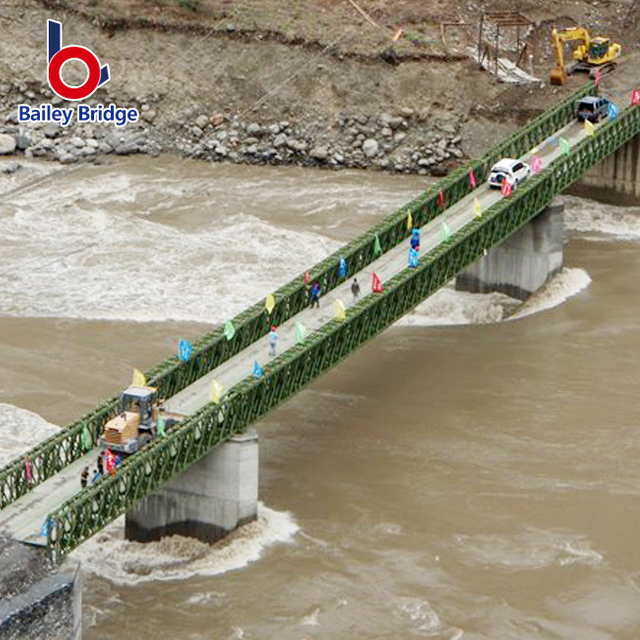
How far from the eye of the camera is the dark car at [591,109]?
69.6m

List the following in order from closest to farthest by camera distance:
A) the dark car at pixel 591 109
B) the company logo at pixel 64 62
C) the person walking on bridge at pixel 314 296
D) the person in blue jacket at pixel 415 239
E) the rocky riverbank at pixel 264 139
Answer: the person walking on bridge at pixel 314 296, the person in blue jacket at pixel 415 239, the dark car at pixel 591 109, the rocky riverbank at pixel 264 139, the company logo at pixel 64 62

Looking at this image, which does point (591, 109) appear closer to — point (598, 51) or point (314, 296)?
point (598, 51)

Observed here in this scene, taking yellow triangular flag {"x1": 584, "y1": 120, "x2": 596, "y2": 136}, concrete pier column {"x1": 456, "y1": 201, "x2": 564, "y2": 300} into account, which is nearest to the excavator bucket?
yellow triangular flag {"x1": 584, "y1": 120, "x2": 596, "y2": 136}

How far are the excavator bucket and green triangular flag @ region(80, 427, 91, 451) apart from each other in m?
38.4

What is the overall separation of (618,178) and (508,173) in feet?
44.4

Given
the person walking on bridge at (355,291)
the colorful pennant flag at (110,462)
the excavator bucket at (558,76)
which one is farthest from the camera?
the excavator bucket at (558,76)

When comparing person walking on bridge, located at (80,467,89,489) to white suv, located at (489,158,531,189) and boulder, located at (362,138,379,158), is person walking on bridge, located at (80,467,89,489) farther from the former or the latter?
boulder, located at (362,138,379,158)

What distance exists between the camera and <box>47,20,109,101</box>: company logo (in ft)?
275

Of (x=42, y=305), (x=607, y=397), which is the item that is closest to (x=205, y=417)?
(x=607, y=397)

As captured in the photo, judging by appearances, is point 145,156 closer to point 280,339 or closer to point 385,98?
point 385,98

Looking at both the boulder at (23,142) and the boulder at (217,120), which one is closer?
the boulder at (23,142)

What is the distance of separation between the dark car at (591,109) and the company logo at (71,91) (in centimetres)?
2033

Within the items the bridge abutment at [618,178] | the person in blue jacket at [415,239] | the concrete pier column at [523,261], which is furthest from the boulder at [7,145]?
the person in blue jacket at [415,239]

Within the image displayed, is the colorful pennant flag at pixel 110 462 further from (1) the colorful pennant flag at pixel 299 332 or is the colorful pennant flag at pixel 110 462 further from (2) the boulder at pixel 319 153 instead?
(2) the boulder at pixel 319 153
